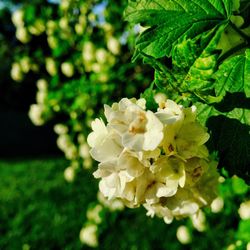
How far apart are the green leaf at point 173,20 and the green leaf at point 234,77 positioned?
88 millimetres

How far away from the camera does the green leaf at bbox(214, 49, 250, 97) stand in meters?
0.97

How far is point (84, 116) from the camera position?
10.5ft

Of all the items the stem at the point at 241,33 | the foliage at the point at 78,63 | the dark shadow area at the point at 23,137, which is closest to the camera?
the stem at the point at 241,33

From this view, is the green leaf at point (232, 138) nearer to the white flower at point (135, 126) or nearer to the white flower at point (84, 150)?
the white flower at point (135, 126)

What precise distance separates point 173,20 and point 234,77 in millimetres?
173

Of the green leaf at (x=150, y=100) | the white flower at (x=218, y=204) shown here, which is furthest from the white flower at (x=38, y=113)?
the green leaf at (x=150, y=100)

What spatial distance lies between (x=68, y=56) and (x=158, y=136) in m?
2.74

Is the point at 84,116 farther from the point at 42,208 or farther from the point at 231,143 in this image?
the point at 42,208

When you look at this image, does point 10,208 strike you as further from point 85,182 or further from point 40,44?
point 40,44

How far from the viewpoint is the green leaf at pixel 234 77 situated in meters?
0.97

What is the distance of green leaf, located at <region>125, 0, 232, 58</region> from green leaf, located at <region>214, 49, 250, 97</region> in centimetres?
9

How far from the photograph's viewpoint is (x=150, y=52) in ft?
3.28

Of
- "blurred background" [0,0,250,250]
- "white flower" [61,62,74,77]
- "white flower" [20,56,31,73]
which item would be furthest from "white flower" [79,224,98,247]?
"white flower" [20,56,31,73]

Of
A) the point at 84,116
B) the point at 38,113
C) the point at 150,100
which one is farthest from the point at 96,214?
the point at 150,100
